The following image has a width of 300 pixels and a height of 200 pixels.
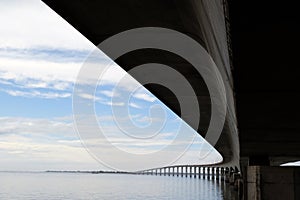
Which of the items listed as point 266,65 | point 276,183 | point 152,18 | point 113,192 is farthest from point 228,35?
point 113,192

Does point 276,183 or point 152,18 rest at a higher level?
point 152,18

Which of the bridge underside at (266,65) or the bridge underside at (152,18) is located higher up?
the bridge underside at (152,18)

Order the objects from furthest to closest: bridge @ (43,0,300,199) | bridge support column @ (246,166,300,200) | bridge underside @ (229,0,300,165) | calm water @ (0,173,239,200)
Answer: calm water @ (0,173,239,200)
bridge support column @ (246,166,300,200)
bridge @ (43,0,300,199)
bridge underside @ (229,0,300,165)

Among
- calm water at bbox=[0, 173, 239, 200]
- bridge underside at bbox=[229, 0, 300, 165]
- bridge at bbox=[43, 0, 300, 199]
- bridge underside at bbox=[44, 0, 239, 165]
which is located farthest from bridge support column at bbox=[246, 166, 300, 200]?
calm water at bbox=[0, 173, 239, 200]

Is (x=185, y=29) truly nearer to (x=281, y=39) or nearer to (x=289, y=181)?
(x=281, y=39)

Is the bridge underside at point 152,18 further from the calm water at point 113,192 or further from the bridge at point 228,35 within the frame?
the calm water at point 113,192

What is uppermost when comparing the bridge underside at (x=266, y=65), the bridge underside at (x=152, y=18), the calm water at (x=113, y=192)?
the bridge underside at (x=152, y=18)

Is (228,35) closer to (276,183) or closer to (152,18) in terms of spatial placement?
(152,18)

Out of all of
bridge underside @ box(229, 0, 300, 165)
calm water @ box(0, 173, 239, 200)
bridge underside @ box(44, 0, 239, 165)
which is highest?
bridge underside @ box(44, 0, 239, 165)

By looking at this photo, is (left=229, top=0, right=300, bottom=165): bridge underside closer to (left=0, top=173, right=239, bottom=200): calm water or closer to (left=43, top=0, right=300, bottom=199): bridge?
(left=43, top=0, right=300, bottom=199): bridge

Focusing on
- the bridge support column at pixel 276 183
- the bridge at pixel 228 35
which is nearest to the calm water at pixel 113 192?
the bridge support column at pixel 276 183

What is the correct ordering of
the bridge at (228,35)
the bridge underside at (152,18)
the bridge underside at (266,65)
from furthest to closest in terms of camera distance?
the bridge underside at (152,18), the bridge at (228,35), the bridge underside at (266,65)

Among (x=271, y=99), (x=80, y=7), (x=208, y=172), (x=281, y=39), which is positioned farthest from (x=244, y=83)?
(x=208, y=172)

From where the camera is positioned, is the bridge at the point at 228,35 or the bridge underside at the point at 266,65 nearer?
the bridge underside at the point at 266,65
